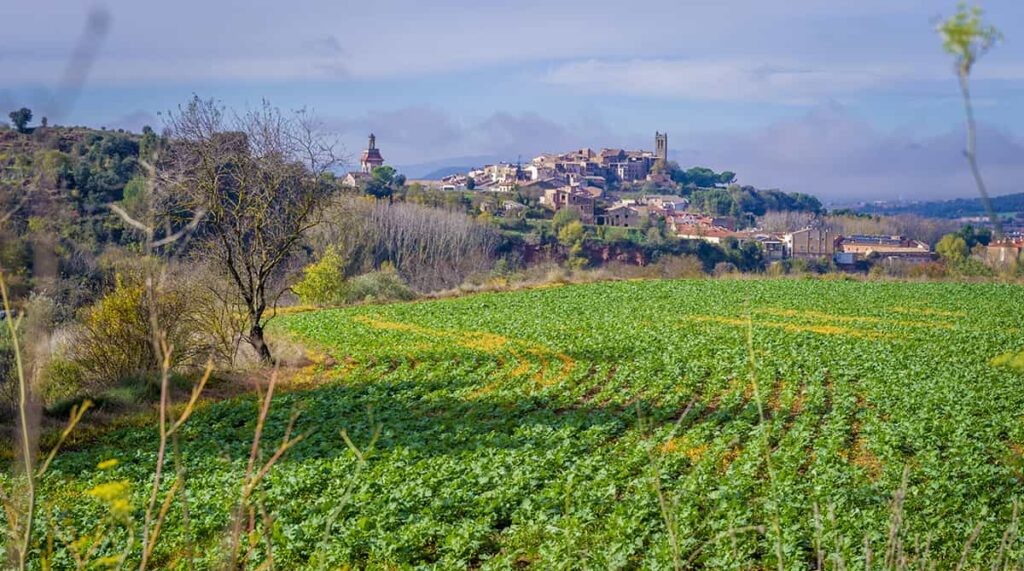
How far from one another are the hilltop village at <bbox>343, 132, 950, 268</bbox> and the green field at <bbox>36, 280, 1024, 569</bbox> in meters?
25.2

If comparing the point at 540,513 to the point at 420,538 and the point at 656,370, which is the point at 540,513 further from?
the point at 656,370

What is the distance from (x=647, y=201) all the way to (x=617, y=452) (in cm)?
11706

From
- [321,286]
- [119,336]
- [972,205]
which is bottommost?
[321,286]

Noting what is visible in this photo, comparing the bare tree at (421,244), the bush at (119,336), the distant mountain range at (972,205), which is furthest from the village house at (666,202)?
the distant mountain range at (972,205)

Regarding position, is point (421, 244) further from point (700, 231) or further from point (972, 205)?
point (972, 205)

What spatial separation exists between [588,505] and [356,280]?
30900mm

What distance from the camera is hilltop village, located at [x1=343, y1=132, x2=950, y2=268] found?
77.9 metres

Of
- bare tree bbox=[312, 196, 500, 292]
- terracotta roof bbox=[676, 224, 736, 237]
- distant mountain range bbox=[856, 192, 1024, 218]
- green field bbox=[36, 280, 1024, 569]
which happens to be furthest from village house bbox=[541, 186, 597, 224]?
distant mountain range bbox=[856, 192, 1024, 218]

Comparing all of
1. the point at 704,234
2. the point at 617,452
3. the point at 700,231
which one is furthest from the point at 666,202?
the point at 617,452

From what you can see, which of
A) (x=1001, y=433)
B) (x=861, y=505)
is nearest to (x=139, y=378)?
(x=861, y=505)

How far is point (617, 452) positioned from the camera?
36.4 feet

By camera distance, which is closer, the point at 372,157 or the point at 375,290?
the point at 375,290

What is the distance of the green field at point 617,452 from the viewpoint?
766 centimetres

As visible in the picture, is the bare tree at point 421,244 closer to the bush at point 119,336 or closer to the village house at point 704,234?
the village house at point 704,234
